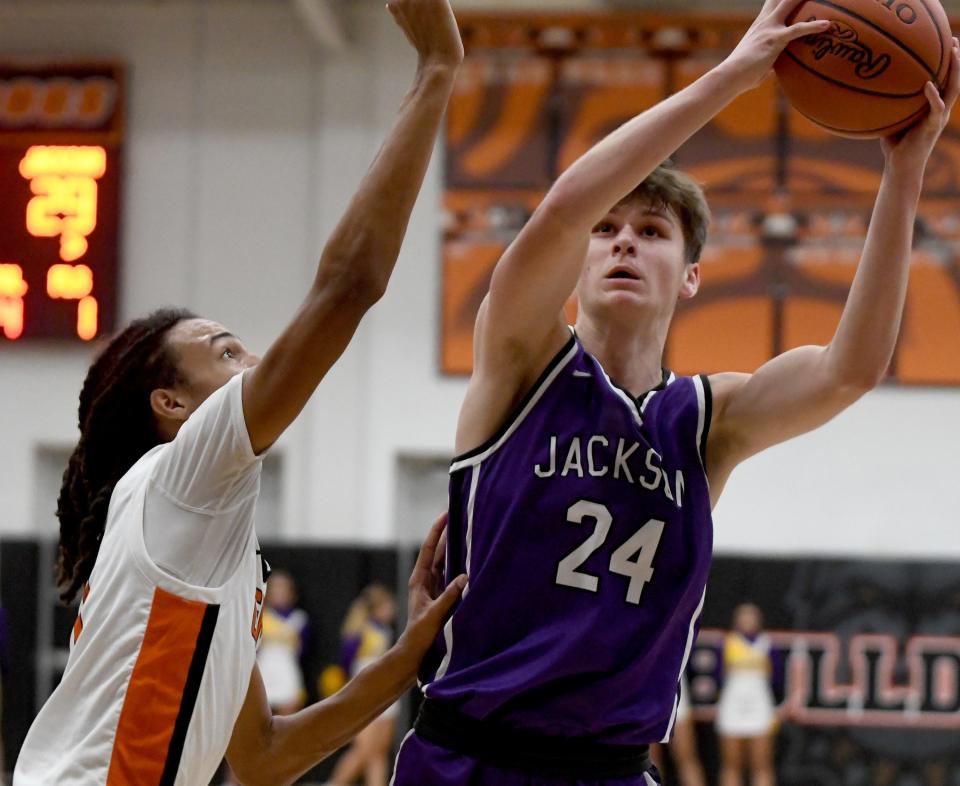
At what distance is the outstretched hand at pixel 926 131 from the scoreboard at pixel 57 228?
28.8 feet

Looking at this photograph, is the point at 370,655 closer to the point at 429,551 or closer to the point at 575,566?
the point at 429,551

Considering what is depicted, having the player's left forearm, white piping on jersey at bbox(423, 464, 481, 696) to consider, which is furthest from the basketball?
white piping on jersey at bbox(423, 464, 481, 696)

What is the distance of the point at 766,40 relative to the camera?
2529mm

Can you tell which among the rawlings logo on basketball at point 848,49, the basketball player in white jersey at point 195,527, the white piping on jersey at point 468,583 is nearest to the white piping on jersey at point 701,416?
the white piping on jersey at point 468,583

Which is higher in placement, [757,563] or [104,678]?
[104,678]

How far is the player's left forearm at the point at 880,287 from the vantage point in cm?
274

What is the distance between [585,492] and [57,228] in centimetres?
887

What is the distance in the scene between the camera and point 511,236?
1129 cm

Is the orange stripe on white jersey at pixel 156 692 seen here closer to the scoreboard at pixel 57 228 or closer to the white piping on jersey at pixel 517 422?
the white piping on jersey at pixel 517 422

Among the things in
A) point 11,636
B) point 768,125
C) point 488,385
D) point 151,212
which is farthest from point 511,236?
point 488,385

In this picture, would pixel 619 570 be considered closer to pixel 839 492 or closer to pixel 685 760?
pixel 685 760

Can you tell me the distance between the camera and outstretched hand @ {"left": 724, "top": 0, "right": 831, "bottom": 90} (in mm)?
2475

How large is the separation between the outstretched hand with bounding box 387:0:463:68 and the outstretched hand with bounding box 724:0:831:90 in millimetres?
539

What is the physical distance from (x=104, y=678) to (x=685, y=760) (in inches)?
333
